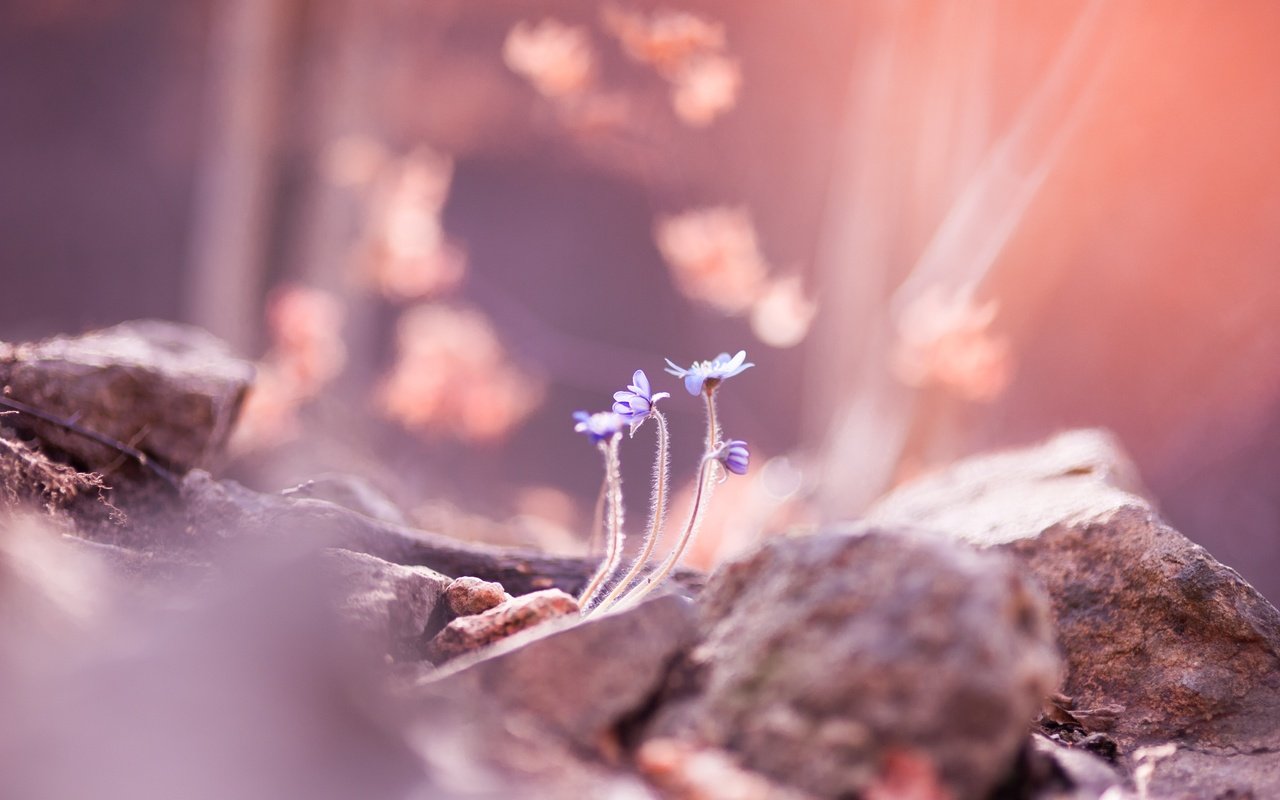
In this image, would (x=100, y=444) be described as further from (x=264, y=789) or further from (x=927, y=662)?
(x=927, y=662)

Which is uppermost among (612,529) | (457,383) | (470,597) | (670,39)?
(670,39)

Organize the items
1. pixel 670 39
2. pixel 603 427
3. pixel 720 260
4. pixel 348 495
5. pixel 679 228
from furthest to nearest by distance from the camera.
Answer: pixel 679 228 < pixel 720 260 < pixel 670 39 < pixel 348 495 < pixel 603 427

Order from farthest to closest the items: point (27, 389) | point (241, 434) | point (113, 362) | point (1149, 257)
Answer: point (1149, 257) → point (241, 434) → point (113, 362) → point (27, 389)

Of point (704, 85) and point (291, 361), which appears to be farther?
point (291, 361)

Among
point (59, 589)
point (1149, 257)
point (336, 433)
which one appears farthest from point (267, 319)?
point (1149, 257)

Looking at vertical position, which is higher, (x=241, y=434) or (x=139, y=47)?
(x=139, y=47)


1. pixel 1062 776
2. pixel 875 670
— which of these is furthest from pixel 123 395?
pixel 1062 776

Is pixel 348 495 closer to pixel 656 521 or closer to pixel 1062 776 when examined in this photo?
pixel 656 521
